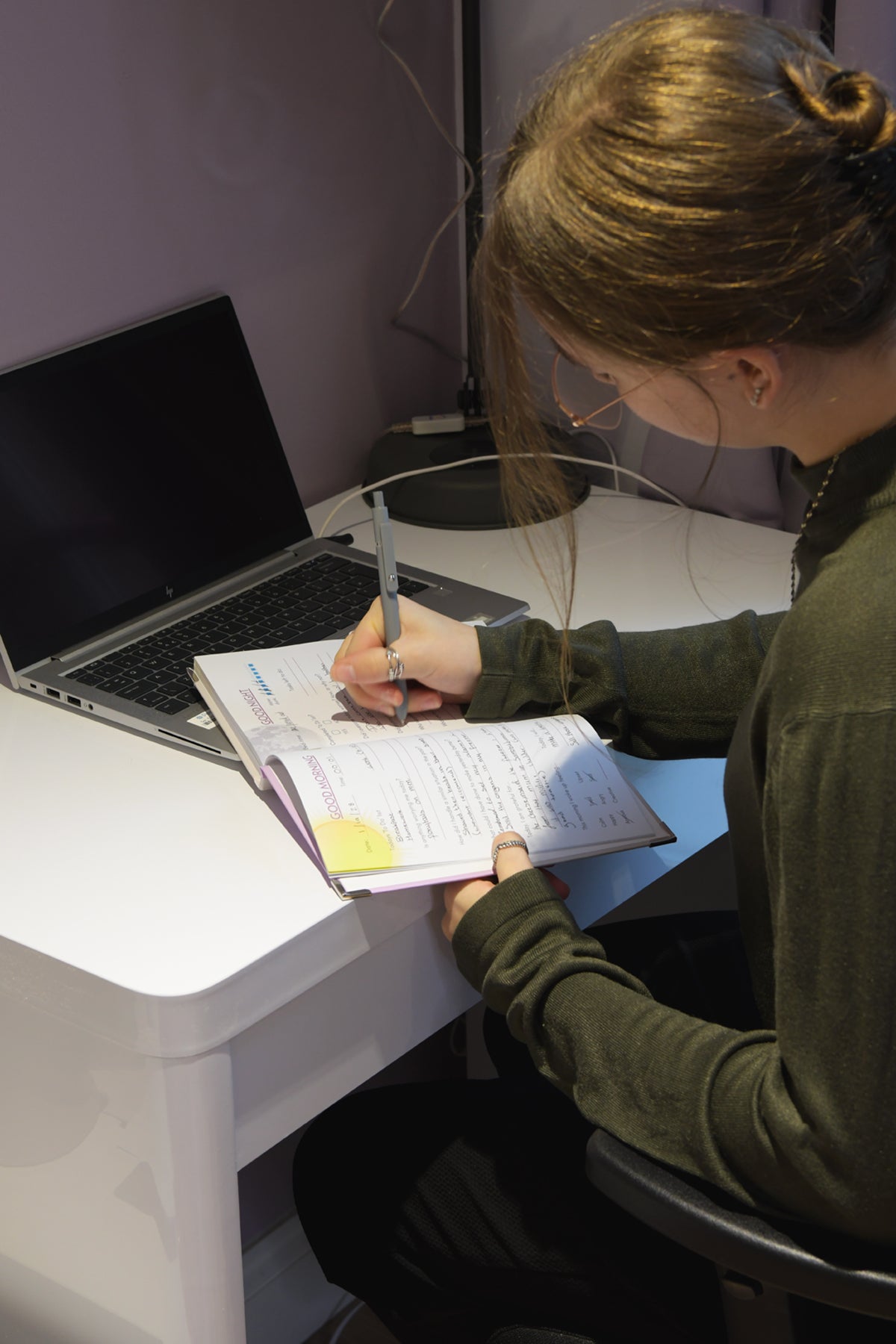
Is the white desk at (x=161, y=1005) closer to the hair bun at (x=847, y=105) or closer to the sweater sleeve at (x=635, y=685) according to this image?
the sweater sleeve at (x=635, y=685)

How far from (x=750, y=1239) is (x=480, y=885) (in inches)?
10.3

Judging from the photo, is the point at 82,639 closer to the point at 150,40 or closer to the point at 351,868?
the point at 351,868

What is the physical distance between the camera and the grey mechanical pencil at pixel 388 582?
959 millimetres

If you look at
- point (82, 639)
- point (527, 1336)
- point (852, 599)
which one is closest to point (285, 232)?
point (82, 639)

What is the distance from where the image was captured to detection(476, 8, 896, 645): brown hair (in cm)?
64

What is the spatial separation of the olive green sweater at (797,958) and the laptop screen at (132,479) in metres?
0.49

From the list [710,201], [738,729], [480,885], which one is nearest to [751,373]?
[710,201]

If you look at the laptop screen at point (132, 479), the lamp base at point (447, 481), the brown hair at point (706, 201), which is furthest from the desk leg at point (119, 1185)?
the lamp base at point (447, 481)

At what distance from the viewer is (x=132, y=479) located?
3.86 feet

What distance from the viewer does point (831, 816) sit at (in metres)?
0.61

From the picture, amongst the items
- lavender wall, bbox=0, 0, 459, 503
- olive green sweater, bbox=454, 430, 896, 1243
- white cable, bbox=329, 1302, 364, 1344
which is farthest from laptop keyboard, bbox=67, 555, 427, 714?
white cable, bbox=329, 1302, 364, 1344

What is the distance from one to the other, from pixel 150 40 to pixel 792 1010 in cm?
100

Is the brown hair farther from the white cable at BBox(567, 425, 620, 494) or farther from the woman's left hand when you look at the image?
the white cable at BBox(567, 425, 620, 494)

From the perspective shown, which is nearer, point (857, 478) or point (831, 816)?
point (831, 816)
